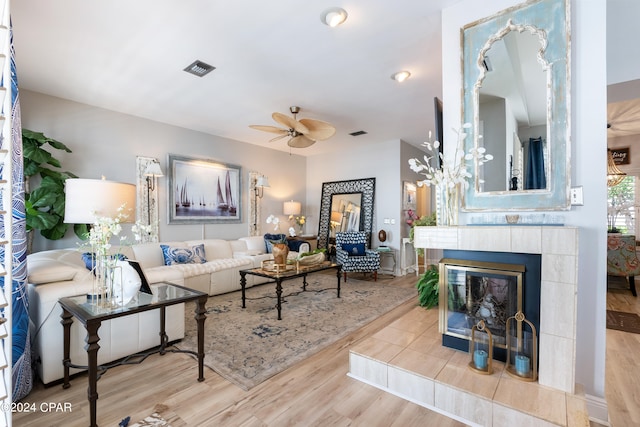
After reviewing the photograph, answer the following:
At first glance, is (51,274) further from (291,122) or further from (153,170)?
(291,122)

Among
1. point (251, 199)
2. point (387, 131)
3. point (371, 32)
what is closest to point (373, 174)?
point (387, 131)

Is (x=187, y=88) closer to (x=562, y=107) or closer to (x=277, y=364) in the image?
(x=277, y=364)

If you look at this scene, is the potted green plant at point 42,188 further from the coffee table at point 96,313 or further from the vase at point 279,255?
the vase at point 279,255

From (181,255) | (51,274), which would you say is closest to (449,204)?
(51,274)

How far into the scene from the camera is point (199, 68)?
3070 mm

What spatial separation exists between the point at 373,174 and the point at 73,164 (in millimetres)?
5105

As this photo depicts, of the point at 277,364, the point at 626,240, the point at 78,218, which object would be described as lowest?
the point at 277,364

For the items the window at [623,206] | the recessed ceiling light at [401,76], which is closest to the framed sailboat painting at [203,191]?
the recessed ceiling light at [401,76]

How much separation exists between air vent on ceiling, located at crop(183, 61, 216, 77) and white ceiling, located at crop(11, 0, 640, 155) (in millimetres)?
66

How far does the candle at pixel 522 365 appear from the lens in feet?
5.98

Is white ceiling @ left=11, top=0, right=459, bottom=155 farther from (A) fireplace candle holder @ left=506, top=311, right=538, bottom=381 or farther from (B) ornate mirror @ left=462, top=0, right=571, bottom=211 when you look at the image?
(A) fireplace candle holder @ left=506, top=311, right=538, bottom=381

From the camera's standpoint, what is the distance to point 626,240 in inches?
170

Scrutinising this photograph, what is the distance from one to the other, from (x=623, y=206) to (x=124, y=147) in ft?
29.0

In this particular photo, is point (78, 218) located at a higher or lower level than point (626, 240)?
higher
